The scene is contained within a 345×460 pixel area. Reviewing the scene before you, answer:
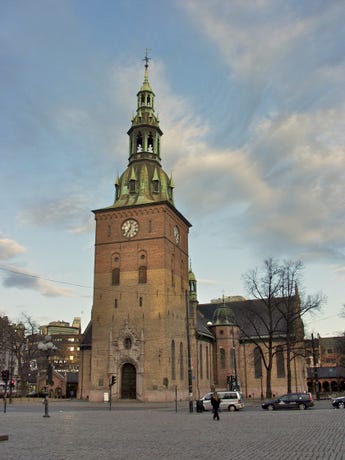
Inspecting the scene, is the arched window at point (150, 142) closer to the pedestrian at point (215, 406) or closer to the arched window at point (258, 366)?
the arched window at point (258, 366)

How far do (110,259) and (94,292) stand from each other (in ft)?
13.5

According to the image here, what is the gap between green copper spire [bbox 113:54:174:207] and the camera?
198 ft

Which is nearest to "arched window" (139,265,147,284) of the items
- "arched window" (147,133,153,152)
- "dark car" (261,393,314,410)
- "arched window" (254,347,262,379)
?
"arched window" (147,133,153,152)

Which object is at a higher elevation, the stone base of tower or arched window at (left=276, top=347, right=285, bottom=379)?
arched window at (left=276, top=347, right=285, bottom=379)

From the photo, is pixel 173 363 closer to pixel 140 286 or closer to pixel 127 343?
pixel 127 343

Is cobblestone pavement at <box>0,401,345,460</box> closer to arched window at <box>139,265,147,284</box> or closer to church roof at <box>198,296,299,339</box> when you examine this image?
arched window at <box>139,265,147,284</box>

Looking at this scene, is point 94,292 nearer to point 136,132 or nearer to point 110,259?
point 110,259

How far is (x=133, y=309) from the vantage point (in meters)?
55.3

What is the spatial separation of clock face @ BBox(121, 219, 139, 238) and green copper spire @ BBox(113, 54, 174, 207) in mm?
2105

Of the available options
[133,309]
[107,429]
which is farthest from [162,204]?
[107,429]

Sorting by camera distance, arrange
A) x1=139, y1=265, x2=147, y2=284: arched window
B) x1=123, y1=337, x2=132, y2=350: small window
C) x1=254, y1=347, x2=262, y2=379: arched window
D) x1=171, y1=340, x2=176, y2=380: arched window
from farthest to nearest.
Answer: x1=254, y1=347, x2=262, y2=379: arched window < x1=139, y1=265, x2=147, y2=284: arched window < x1=123, y1=337, x2=132, y2=350: small window < x1=171, y1=340, x2=176, y2=380: arched window

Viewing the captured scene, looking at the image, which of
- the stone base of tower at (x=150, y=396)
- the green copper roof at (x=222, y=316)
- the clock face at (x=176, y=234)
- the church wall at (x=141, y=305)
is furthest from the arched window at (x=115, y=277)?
the green copper roof at (x=222, y=316)

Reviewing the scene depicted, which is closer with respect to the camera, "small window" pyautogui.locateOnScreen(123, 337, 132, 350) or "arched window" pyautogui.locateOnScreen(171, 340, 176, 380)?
"arched window" pyautogui.locateOnScreen(171, 340, 176, 380)

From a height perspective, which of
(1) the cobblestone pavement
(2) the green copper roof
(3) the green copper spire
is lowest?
(1) the cobblestone pavement
